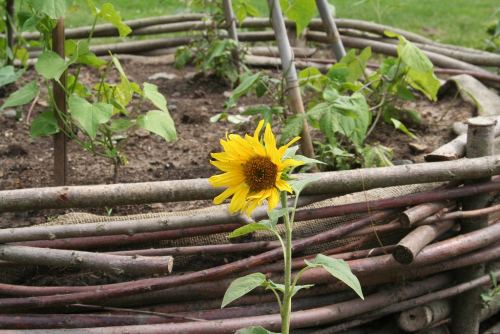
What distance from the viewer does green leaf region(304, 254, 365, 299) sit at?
1.04 m

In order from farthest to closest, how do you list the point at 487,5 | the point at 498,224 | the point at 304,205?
the point at 487,5, the point at 498,224, the point at 304,205

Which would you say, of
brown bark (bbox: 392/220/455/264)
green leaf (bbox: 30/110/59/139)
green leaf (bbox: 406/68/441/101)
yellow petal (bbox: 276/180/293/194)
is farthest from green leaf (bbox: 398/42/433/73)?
green leaf (bbox: 30/110/59/139)

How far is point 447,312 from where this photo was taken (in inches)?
76.0

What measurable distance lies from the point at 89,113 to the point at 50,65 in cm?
20

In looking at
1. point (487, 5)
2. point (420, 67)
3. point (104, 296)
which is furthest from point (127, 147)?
point (487, 5)

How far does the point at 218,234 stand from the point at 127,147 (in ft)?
3.20

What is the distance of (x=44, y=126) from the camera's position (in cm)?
178

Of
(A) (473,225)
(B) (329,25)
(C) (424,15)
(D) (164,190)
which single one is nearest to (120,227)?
(D) (164,190)

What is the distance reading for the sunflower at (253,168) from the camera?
1067 millimetres

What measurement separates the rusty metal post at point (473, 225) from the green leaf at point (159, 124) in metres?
1.15

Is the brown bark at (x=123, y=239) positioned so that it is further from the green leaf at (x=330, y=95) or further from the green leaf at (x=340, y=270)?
the green leaf at (x=330, y=95)

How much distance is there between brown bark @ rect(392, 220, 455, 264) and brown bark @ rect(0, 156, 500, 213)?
18cm

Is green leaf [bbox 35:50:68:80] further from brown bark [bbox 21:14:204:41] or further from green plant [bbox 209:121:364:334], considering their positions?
brown bark [bbox 21:14:204:41]

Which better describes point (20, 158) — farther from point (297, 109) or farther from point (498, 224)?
point (498, 224)
